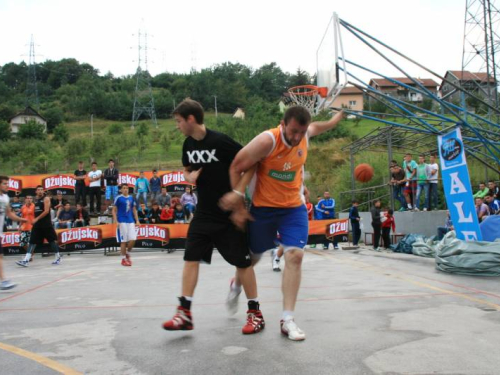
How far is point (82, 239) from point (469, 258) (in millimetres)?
11707

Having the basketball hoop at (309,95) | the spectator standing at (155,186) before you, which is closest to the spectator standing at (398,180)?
the basketball hoop at (309,95)

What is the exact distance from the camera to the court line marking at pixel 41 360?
10.5 feet

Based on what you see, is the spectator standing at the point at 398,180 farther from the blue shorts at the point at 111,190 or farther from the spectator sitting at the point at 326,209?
the blue shorts at the point at 111,190

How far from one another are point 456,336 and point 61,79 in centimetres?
12404

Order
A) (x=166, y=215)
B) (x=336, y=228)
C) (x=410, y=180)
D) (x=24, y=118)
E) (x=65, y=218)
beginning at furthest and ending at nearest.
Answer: (x=24, y=118), (x=65, y=218), (x=166, y=215), (x=410, y=180), (x=336, y=228)

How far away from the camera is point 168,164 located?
38.8 metres

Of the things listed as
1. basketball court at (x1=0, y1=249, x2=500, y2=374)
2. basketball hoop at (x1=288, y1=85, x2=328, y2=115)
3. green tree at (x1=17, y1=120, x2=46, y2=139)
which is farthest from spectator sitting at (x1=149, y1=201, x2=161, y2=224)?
green tree at (x1=17, y1=120, x2=46, y2=139)

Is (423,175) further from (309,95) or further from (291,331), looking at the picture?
(291,331)

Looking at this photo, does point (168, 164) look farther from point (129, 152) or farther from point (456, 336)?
point (456, 336)

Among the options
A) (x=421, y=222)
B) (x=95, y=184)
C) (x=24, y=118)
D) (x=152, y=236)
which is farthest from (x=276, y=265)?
(x=24, y=118)

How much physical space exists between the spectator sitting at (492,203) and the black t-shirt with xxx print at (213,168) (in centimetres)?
1237

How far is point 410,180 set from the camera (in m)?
16.5

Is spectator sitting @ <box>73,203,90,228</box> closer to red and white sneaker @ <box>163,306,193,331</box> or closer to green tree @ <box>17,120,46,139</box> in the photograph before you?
red and white sneaker @ <box>163,306,193,331</box>

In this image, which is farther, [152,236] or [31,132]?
[31,132]
